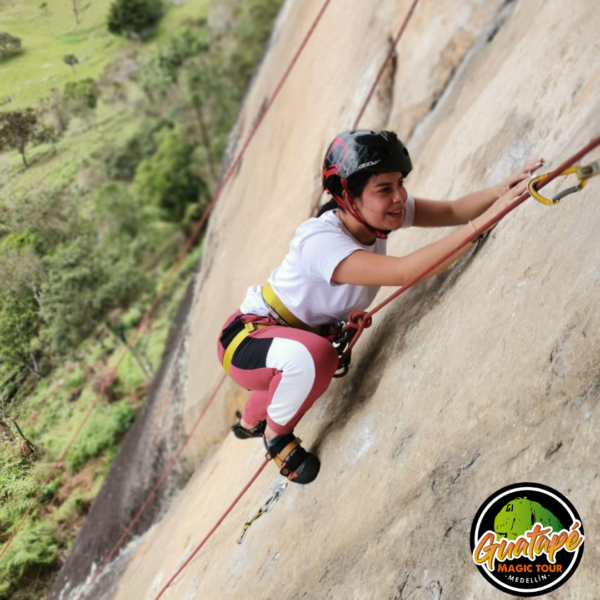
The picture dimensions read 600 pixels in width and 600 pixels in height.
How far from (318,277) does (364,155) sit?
20.8 inches

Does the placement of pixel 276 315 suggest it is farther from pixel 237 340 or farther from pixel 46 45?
pixel 46 45

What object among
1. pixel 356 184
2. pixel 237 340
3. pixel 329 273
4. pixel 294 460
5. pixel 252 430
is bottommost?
pixel 252 430

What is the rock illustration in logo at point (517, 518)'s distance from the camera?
1.38 meters

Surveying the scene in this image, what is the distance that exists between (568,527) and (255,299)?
162 cm

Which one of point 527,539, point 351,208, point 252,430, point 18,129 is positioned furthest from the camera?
point 18,129

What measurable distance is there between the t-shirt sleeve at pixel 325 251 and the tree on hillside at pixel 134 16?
7.77 metres

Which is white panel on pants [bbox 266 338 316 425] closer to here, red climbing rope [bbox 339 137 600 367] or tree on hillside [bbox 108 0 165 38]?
red climbing rope [bbox 339 137 600 367]

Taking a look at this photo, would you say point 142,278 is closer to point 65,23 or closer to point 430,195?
point 65,23

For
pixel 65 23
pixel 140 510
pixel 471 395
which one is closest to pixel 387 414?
pixel 471 395

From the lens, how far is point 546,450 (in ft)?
4.64

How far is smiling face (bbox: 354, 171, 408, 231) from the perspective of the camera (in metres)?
2.10

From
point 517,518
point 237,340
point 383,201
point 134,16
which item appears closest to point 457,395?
point 517,518

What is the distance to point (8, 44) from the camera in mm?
3070

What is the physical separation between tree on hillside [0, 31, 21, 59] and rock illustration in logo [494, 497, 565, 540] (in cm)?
331
